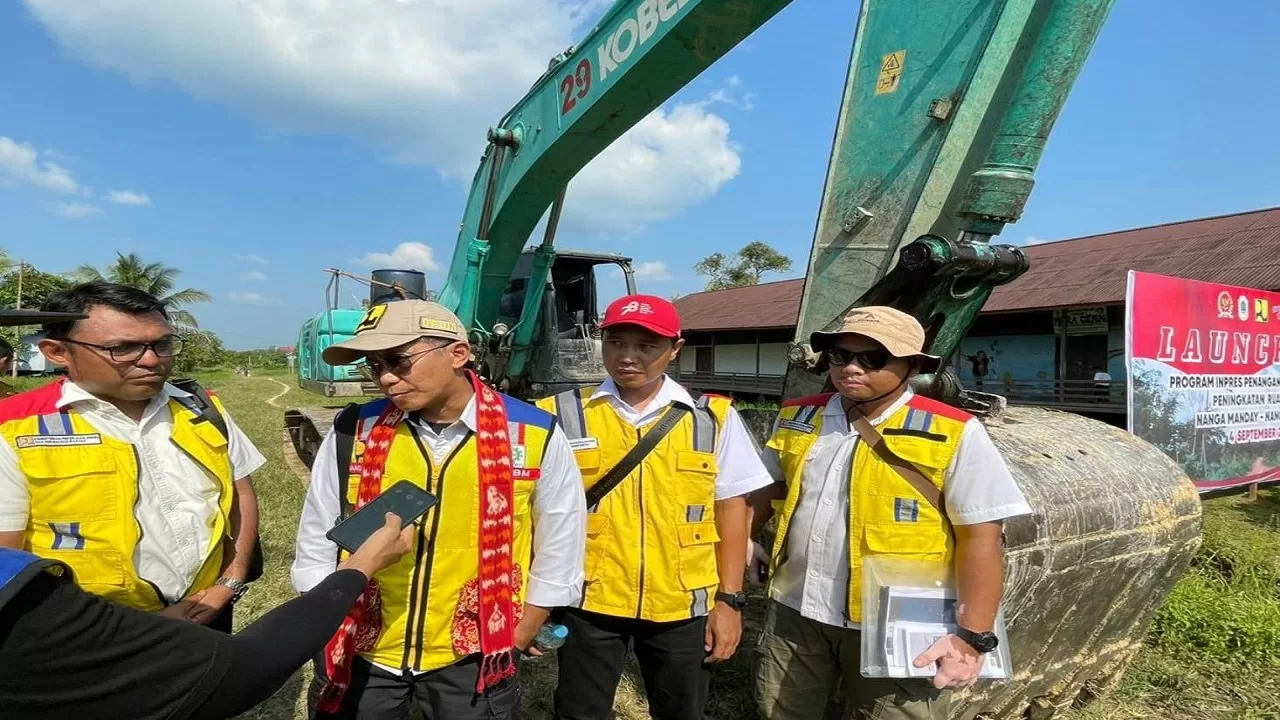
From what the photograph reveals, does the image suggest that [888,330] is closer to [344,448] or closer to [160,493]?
[344,448]

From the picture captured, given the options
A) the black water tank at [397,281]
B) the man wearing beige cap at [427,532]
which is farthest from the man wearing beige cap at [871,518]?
the black water tank at [397,281]

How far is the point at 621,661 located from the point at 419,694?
0.69 m

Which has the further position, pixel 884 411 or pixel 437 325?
pixel 884 411

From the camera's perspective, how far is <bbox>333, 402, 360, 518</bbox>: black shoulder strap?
189 cm

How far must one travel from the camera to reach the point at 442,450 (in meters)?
1.89

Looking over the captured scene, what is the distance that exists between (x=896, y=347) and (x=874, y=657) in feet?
2.76

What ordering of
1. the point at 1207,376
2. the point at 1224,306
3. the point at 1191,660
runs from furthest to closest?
the point at 1224,306, the point at 1207,376, the point at 1191,660

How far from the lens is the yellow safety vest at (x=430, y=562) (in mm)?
1820


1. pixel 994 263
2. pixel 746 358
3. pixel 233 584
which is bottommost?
pixel 233 584

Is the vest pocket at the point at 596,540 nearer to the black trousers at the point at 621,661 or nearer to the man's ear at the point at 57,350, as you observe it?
the black trousers at the point at 621,661

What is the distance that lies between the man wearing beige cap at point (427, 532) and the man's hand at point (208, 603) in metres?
0.53


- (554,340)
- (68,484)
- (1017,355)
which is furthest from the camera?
(1017,355)

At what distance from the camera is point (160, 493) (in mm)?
2107

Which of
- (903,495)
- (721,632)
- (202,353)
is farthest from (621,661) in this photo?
(202,353)
